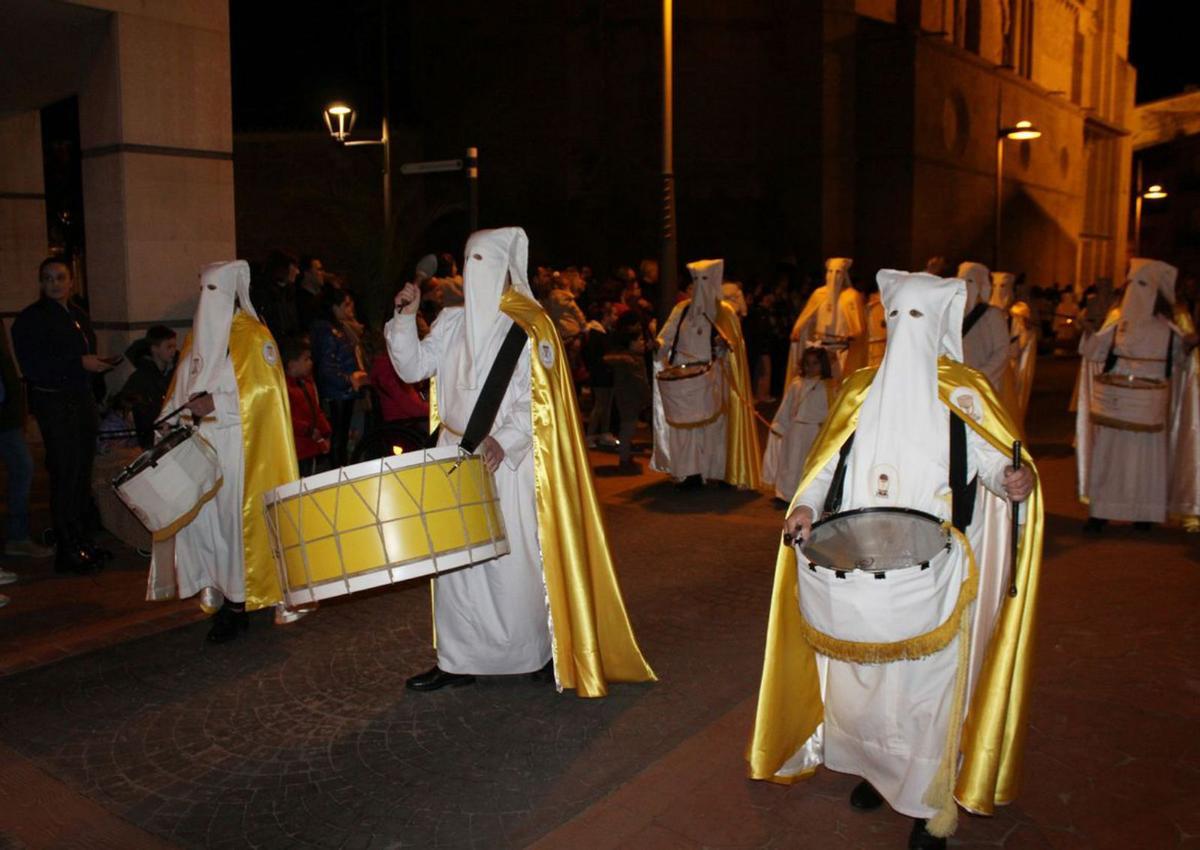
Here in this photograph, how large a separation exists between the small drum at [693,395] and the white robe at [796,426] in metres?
0.67

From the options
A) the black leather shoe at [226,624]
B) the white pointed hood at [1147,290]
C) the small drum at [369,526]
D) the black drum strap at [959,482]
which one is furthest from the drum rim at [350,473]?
the white pointed hood at [1147,290]

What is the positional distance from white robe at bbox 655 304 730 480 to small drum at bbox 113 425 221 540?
5.37m

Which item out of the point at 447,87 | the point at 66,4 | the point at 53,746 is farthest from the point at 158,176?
the point at 447,87

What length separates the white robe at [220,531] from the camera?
6582 millimetres

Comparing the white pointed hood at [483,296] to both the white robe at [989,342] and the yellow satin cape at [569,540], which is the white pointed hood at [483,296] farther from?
the white robe at [989,342]

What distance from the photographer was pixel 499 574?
562cm

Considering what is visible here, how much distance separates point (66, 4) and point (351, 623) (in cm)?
588

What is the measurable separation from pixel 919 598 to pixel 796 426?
21.4 feet

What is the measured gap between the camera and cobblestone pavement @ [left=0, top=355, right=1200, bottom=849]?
14.4ft

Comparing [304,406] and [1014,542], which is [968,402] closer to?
[1014,542]

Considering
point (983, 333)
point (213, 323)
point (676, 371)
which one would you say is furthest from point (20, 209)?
point (983, 333)

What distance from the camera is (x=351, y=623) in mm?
7004

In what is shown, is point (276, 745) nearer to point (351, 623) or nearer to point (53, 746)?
point (53, 746)

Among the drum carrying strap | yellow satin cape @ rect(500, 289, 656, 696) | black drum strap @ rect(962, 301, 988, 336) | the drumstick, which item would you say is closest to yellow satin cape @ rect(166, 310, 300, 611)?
yellow satin cape @ rect(500, 289, 656, 696)
